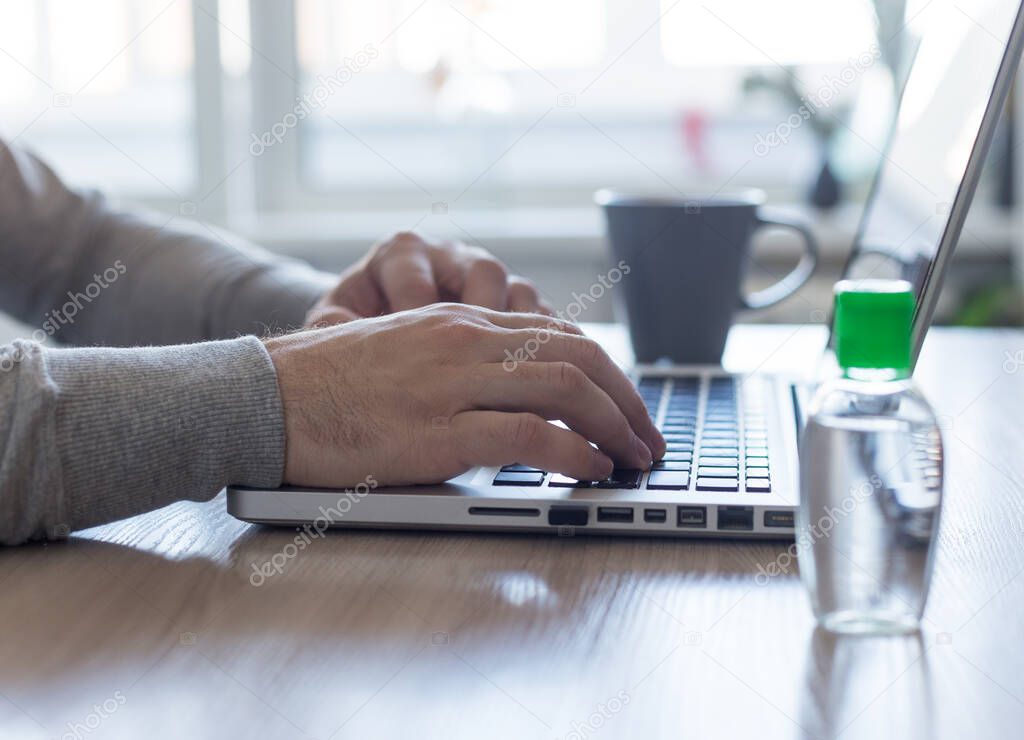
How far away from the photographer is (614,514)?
605mm

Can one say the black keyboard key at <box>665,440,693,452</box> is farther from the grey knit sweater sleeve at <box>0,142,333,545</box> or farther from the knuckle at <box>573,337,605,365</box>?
the grey knit sweater sleeve at <box>0,142,333,545</box>

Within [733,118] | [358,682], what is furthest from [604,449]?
[733,118]

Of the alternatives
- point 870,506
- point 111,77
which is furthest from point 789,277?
point 111,77

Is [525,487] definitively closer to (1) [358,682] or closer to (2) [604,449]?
(2) [604,449]

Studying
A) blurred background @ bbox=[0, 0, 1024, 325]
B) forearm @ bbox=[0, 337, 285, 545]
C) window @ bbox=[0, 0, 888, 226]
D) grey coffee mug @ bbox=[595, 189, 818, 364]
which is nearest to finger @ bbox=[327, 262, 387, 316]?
grey coffee mug @ bbox=[595, 189, 818, 364]

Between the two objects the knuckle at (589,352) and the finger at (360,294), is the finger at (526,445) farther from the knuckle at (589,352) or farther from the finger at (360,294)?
the finger at (360,294)

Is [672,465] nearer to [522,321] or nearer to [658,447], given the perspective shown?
[658,447]

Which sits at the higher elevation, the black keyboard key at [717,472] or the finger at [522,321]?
the finger at [522,321]

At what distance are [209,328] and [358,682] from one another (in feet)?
2.60

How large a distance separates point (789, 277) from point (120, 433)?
0.71 meters

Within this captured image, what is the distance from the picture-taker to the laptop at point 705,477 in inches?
23.7

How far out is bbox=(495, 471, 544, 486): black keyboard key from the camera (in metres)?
0.65

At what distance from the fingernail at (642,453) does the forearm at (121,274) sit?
52 centimetres

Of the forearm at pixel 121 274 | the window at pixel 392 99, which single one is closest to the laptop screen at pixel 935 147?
the forearm at pixel 121 274
